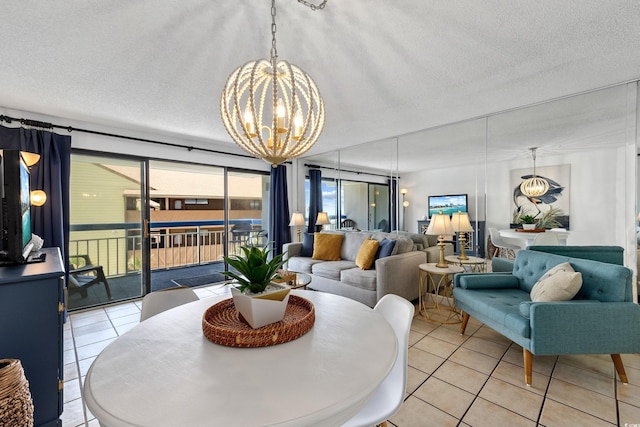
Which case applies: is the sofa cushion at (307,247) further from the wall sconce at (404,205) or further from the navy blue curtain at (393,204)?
the wall sconce at (404,205)

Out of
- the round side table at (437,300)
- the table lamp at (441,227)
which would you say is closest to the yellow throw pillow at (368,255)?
the round side table at (437,300)

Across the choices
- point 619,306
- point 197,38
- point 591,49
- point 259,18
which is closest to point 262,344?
point 259,18

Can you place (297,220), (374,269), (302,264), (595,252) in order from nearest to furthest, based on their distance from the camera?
(595,252) < (374,269) < (302,264) < (297,220)

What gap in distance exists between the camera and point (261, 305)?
1.12 metres

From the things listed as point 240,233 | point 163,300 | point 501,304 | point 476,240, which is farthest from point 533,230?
point 240,233

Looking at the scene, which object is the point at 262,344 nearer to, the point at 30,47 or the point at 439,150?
the point at 30,47

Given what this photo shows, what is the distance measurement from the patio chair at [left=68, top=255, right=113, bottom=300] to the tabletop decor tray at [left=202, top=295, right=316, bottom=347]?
3.24 metres

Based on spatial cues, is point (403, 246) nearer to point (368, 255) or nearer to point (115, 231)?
point (368, 255)

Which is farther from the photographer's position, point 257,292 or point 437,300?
point 437,300

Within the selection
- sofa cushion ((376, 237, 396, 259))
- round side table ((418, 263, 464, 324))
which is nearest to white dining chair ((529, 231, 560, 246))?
round side table ((418, 263, 464, 324))

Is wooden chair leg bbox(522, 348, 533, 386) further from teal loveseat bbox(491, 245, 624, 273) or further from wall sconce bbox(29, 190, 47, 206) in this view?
wall sconce bbox(29, 190, 47, 206)

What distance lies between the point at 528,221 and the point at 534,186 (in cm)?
41

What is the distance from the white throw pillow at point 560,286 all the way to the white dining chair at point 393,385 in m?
1.37

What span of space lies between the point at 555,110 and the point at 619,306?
2.17m
